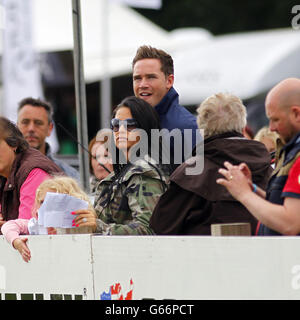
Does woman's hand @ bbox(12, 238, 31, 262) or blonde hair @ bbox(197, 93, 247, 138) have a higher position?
blonde hair @ bbox(197, 93, 247, 138)

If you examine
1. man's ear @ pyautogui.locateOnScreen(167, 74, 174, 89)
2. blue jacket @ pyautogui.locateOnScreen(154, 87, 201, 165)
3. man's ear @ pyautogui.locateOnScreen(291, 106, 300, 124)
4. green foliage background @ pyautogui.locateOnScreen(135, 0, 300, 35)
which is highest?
green foliage background @ pyautogui.locateOnScreen(135, 0, 300, 35)

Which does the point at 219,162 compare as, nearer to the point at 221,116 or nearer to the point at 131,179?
the point at 221,116

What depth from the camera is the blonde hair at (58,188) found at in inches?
155

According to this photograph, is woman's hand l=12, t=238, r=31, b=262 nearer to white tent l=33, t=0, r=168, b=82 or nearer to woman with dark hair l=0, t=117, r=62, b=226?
woman with dark hair l=0, t=117, r=62, b=226

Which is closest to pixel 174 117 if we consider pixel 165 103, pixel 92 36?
pixel 165 103

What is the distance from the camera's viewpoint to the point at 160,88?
15.4ft

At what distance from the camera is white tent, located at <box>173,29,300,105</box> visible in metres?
13.8

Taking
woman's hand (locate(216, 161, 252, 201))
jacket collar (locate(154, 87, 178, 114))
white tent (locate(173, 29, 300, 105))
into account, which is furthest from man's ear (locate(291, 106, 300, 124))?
white tent (locate(173, 29, 300, 105))

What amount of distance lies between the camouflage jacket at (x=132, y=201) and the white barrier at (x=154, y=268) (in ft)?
0.73

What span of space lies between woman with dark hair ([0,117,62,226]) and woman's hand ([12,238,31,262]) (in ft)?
1.40

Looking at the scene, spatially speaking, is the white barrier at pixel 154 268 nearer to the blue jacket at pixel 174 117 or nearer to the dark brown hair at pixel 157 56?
the blue jacket at pixel 174 117

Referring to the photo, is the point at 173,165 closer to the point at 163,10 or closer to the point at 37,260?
the point at 37,260

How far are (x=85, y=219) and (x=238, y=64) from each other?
435 inches

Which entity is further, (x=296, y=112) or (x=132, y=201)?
(x=132, y=201)
